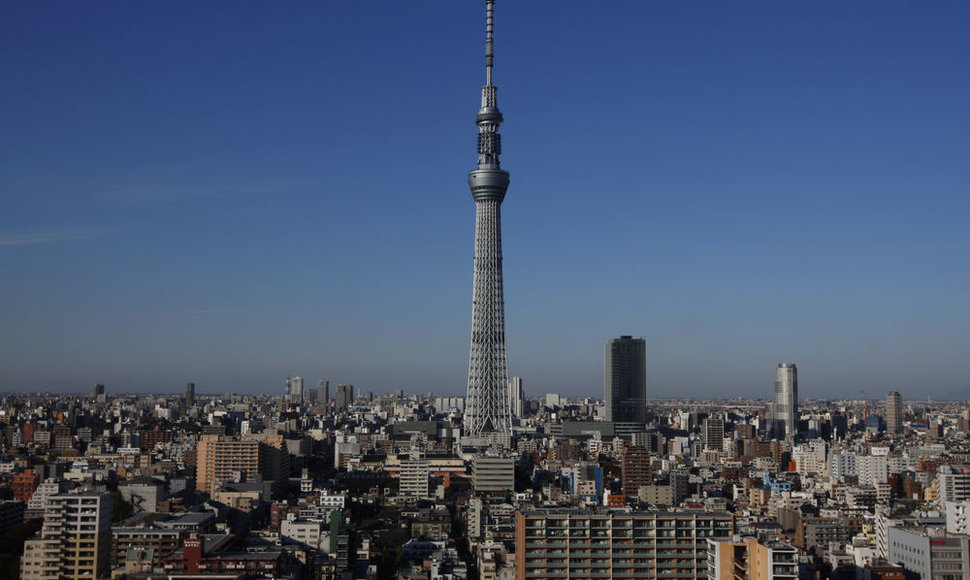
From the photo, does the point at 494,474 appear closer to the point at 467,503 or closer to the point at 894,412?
the point at 467,503

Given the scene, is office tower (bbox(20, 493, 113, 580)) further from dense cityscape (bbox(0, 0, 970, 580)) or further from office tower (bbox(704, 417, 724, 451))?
office tower (bbox(704, 417, 724, 451))

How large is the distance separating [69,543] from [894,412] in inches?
2658

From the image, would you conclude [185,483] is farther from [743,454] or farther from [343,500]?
[743,454]

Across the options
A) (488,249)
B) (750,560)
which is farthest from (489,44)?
(750,560)

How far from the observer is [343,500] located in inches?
1140

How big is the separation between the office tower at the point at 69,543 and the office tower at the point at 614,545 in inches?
312

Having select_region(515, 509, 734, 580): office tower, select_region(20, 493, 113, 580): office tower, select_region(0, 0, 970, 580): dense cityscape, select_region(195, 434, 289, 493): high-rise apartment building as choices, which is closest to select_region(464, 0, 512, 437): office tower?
select_region(0, 0, 970, 580): dense cityscape

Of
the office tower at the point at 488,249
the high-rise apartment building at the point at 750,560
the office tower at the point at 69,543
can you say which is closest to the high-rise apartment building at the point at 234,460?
the office tower at the point at 488,249

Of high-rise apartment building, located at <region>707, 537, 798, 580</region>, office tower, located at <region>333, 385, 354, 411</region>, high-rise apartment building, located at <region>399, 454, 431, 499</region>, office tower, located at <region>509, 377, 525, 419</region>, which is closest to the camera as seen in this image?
high-rise apartment building, located at <region>707, 537, 798, 580</region>

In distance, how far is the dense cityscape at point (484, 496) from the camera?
1645cm

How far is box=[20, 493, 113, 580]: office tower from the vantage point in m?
18.8

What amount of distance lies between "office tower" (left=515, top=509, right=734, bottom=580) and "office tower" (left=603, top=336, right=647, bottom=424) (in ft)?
166

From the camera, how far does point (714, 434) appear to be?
194ft

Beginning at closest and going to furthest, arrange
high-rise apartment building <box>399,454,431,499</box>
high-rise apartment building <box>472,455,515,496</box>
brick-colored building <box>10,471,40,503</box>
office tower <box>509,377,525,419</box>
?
brick-colored building <box>10,471,40,503</box>, high-rise apartment building <box>399,454,431,499</box>, high-rise apartment building <box>472,455,515,496</box>, office tower <box>509,377,525,419</box>
